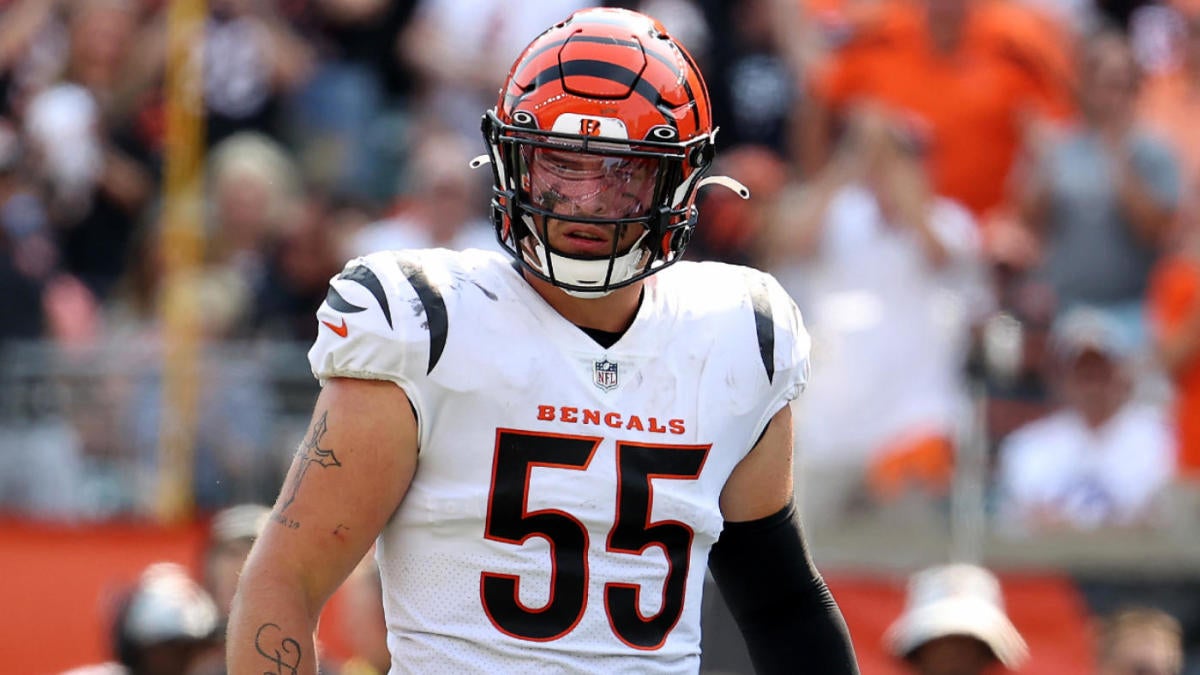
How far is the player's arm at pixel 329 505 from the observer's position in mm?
3076

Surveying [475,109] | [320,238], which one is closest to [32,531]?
[320,238]

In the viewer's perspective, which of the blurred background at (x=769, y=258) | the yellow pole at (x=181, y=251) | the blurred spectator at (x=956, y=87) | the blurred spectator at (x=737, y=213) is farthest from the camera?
the blurred spectator at (x=956, y=87)

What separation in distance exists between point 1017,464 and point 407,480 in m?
4.73

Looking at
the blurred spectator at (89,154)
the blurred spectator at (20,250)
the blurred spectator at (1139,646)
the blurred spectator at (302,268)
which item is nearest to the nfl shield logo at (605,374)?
the blurred spectator at (1139,646)

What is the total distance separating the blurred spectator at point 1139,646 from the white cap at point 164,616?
2.94 m

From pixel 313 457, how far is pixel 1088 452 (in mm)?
4883

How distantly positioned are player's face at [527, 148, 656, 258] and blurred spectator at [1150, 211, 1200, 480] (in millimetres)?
4657

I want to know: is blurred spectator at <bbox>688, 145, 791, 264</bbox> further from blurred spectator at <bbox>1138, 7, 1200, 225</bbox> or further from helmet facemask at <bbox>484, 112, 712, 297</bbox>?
helmet facemask at <bbox>484, 112, 712, 297</bbox>

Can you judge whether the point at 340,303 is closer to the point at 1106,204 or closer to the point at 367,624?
the point at 367,624

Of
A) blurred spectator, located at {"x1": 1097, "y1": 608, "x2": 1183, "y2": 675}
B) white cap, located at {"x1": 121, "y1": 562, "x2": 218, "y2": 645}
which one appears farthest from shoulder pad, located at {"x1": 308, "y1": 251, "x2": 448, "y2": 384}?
blurred spectator, located at {"x1": 1097, "y1": 608, "x2": 1183, "y2": 675}

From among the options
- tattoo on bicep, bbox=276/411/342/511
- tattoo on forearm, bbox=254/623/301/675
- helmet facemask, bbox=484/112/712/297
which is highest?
helmet facemask, bbox=484/112/712/297

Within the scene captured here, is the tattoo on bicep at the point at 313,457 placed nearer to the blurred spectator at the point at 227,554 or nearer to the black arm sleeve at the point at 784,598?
the black arm sleeve at the point at 784,598

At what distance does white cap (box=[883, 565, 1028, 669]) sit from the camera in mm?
5820

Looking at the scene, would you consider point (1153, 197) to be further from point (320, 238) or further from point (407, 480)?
point (407, 480)
